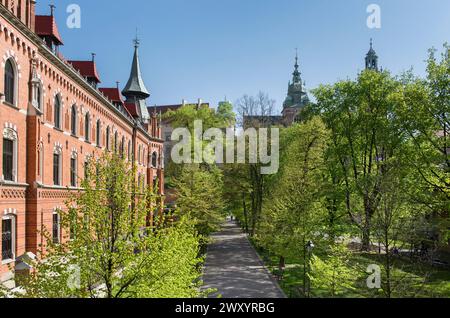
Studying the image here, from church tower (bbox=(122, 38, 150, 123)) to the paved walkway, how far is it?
19.6 metres

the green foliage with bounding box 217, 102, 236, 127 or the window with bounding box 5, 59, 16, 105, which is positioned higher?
the green foliage with bounding box 217, 102, 236, 127

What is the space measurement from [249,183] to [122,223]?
30678 mm

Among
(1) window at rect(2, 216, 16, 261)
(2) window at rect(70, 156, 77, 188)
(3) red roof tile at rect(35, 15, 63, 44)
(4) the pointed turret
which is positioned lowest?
(1) window at rect(2, 216, 16, 261)

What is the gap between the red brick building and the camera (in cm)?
1642

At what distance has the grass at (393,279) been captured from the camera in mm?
12281

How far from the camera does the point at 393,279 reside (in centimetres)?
1227

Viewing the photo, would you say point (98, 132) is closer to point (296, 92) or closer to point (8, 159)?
point (8, 159)

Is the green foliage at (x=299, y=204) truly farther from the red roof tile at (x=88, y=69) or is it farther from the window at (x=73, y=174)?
the red roof tile at (x=88, y=69)

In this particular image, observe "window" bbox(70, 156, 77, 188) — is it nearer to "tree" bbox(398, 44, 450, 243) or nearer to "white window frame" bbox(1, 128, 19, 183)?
"white window frame" bbox(1, 128, 19, 183)

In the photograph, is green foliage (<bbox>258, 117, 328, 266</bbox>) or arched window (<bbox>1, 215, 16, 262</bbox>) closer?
arched window (<bbox>1, 215, 16, 262</bbox>)

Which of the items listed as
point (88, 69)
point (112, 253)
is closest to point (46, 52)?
point (88, 69)

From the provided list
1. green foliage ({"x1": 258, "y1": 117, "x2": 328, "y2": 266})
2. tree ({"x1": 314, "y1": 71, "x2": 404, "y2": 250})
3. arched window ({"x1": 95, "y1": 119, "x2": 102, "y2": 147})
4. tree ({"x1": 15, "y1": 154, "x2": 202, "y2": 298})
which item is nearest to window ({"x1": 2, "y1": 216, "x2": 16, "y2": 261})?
tree ({"x1": 15, "y1": 154, "x2": 202, "y2": 298})
